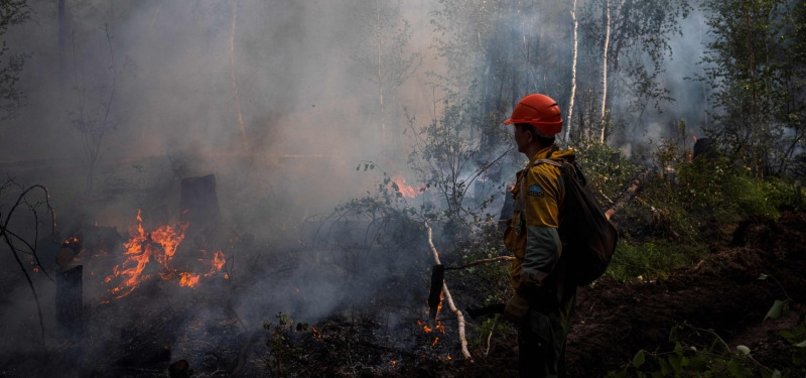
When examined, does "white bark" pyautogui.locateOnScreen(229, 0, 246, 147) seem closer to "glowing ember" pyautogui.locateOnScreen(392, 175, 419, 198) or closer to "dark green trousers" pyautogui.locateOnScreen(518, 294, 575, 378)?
"glowing ember" pyautogui.locateOnScreen(392, 175, 419, 198)

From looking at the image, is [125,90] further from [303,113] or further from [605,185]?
[605,185]

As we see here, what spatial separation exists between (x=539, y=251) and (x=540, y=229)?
115 mm

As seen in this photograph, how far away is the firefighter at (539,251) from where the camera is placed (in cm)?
266

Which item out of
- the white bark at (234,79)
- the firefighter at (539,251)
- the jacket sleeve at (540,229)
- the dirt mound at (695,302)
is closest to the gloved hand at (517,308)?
the firefighter at (539,251)

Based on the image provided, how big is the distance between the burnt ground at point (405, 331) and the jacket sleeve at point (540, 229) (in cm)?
196

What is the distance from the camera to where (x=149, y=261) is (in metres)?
7.62

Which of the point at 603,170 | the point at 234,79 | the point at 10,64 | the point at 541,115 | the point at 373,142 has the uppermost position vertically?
the point at 10,64

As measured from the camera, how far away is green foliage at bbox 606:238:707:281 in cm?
695

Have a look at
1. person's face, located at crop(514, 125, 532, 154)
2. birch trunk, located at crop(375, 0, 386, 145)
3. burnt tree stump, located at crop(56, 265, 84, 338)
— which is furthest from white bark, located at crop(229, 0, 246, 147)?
person's face, located at crop(514, 125, 532, 154)

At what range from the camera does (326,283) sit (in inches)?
284

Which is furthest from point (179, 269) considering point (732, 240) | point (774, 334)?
point (732, 240)

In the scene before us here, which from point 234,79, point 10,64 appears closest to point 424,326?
point 10,64

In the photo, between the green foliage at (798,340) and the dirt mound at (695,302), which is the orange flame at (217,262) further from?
the green foliage at (798,340)

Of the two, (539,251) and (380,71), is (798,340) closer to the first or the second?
(539,251)
